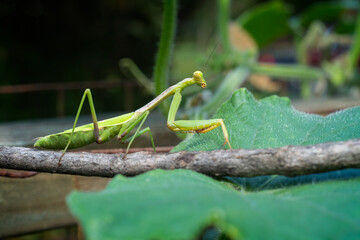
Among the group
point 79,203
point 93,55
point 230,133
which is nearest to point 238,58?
point 230,133

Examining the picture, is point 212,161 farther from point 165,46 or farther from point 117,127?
point 165,46

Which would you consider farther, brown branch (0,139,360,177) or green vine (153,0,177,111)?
green vine (153,0,177,111)

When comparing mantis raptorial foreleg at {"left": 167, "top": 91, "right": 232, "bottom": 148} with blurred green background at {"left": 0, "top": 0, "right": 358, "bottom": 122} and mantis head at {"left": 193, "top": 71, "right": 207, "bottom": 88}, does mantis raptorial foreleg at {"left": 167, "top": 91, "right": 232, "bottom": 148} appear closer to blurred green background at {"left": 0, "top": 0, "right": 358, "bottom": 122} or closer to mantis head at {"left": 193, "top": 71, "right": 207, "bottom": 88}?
mantis head at {"left": 193, "top": 71, "right": 207, "bottom": 88}

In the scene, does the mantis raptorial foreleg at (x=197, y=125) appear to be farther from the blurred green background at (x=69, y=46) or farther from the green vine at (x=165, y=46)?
the blurred green background at (x=69, y=46)

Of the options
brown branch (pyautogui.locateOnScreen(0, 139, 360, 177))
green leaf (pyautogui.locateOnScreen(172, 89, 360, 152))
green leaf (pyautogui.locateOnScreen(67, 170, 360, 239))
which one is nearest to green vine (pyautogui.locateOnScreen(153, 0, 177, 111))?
green leaf (pyautogui.locateOnScreen(172, 89, 360, 152))

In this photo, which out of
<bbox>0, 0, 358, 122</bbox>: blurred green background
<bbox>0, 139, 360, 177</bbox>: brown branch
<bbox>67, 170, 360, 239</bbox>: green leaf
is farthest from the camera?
<bbox>0, 0, 358, 122</bbox>: blurred green background

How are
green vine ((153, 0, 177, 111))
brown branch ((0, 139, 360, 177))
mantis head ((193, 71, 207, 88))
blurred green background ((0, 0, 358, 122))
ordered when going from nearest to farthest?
brown branch ((0, 139, 360, 177))
mantis head ((193, 71, 207, 88))
green vine ((153, 0, 177, 111))
blurred green background ((0, 0, 358, 122))

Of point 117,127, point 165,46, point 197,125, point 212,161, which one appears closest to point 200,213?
point 212,161
